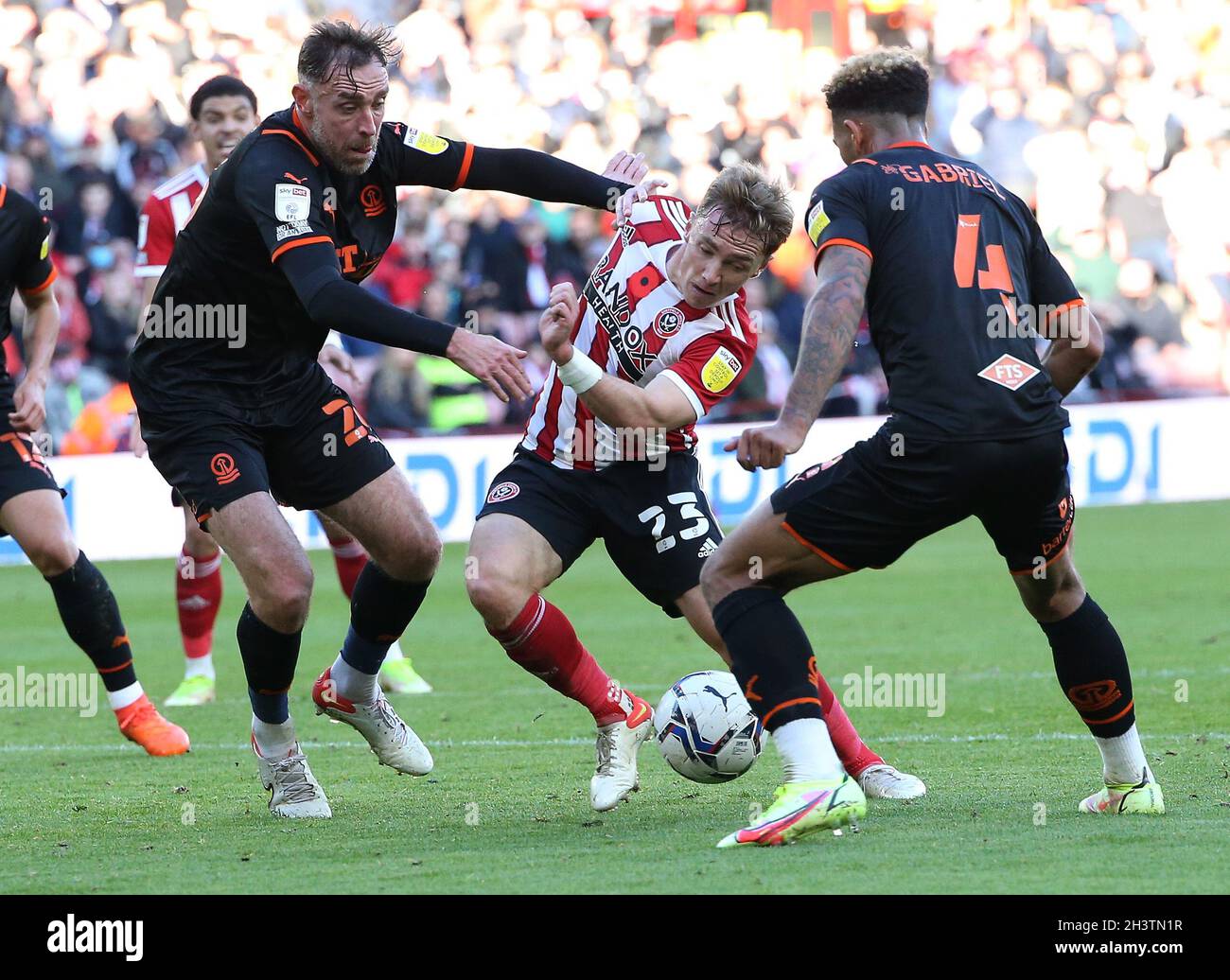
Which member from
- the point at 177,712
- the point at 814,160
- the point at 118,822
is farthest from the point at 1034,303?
the point at 814,160

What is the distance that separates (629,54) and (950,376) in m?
17.1

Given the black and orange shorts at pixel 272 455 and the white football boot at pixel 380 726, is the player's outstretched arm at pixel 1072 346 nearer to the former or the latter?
the black and orange shorts at pixel 272 455

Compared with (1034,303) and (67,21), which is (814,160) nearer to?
(67,21)

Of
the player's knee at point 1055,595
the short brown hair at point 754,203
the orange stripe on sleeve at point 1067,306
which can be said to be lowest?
the player's knee at point 1055,595

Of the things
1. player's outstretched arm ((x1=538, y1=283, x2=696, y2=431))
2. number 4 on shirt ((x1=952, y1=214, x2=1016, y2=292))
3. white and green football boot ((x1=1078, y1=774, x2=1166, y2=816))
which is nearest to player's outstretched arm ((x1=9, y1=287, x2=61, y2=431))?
player's outstretched arm ((x1=538, y1=283, x2=696, y2=431))

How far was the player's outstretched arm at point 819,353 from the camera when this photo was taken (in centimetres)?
452

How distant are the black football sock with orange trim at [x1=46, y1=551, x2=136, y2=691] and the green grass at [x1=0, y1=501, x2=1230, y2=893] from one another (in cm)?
40

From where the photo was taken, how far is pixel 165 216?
27.7 feet

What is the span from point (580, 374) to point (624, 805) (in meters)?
1.56

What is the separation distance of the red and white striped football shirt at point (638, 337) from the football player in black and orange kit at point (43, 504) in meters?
2.04

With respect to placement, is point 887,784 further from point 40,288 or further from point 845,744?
point 40,288

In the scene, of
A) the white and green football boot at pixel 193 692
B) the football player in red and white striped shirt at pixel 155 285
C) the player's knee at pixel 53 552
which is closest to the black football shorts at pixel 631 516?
the player's knee at pixel 53 552

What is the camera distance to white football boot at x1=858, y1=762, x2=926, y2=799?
5719mm

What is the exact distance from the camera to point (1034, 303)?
5191mm
